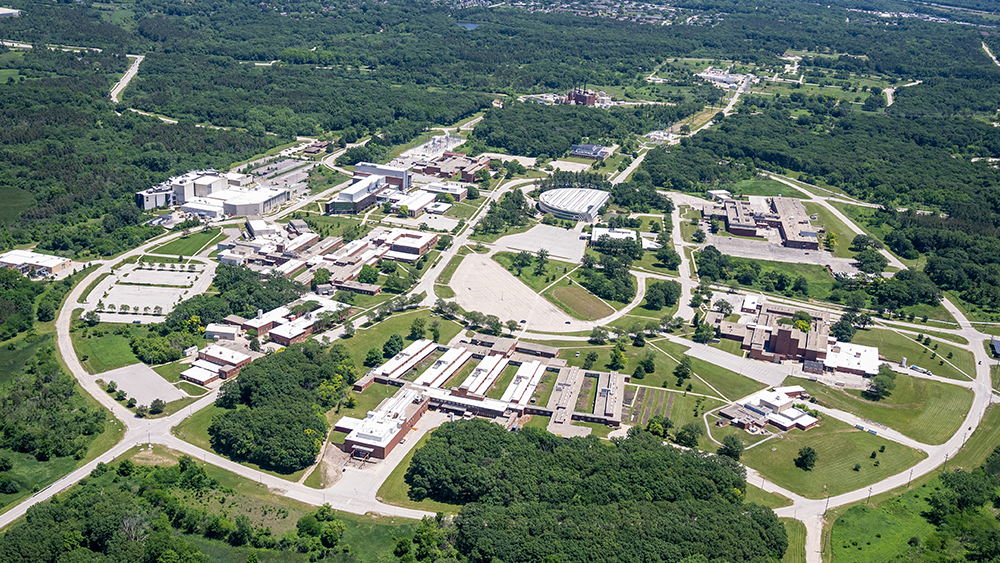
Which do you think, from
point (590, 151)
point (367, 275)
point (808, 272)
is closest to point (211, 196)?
point (367, 275)

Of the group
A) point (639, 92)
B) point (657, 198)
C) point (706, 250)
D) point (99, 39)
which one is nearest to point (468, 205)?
point (657, 198)

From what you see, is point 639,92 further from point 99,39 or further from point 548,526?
point 548,526

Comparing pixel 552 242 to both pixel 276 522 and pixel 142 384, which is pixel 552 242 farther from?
pixel 276 522

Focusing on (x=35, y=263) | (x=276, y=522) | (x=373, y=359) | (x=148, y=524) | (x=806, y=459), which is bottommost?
(x=276, y=522)

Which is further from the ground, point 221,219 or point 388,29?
point 388,29

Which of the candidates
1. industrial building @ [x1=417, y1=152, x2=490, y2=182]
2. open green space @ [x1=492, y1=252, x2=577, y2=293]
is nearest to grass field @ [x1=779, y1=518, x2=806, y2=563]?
open green space @ [x1=492, y1=252, x2=577, y2=293]

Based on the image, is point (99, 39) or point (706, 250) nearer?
point (706, 250)
